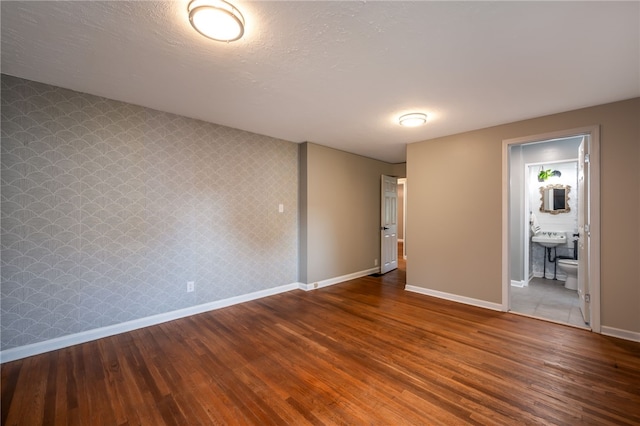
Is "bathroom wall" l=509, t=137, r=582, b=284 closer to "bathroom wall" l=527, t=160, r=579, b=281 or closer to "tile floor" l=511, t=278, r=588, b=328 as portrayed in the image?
"bathroom wall" l=527, t=160, r=579, b=281

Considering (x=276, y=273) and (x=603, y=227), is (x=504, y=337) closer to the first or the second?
(x=603, y=227)

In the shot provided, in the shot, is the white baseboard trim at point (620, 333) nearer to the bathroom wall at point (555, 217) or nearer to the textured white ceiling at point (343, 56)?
the textured white ceiling at point (343, 56)

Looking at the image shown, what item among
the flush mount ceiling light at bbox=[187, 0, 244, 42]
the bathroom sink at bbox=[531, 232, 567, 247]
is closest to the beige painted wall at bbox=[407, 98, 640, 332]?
the bathroom sink at bbox=[531, 232, 567, 247]

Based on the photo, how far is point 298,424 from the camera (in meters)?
1.59

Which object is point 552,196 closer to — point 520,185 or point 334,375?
point 520,185

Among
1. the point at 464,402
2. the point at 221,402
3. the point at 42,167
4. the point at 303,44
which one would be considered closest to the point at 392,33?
the point at 303,44

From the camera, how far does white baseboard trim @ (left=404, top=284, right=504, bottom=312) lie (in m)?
3.53

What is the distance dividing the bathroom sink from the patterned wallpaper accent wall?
200 inches

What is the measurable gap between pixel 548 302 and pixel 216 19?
5127 millimetres

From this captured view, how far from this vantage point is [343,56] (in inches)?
78.8

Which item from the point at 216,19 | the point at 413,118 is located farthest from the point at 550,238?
the point at 216,19

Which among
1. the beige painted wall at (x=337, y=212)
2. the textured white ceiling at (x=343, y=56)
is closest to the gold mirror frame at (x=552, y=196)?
the textured white ceiling at (x=343, y=56)

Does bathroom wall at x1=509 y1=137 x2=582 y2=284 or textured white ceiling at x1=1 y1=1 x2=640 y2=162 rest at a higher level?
textured white ceiling at x1=1 y1=1 x2=640 y2=162

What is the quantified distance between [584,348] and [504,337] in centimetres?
64
